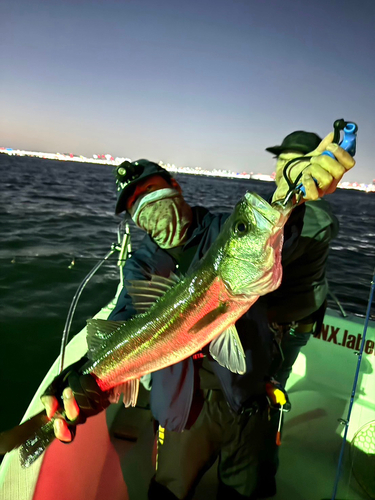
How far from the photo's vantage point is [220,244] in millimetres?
1743

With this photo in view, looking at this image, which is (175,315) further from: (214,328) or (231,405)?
(231,405)

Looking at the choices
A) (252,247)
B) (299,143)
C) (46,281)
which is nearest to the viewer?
(252,247)

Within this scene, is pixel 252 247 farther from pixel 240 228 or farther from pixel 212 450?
pixel 212 450

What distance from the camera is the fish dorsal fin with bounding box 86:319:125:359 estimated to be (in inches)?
87.6

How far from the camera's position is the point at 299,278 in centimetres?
270

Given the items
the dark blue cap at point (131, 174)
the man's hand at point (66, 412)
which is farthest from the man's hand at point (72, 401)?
the dark blue cap at point (131, 174)

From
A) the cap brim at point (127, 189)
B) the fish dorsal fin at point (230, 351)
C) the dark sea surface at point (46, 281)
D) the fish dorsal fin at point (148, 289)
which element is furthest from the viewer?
the dark sea surface at point (46, 281)

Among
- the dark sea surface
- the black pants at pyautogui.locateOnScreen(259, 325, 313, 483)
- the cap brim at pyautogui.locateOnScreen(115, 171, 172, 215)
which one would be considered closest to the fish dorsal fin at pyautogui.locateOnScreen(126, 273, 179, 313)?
the dark sea surface

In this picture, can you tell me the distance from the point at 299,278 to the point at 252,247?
1.36m

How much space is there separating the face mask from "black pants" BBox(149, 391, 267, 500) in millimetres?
1502

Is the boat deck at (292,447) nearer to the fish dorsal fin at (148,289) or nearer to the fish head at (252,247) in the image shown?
the fish dorsal fin at (148,289)

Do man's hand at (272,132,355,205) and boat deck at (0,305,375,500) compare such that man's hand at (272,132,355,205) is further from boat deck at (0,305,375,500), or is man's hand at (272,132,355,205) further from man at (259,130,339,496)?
boat deck at (0,305,375,500)

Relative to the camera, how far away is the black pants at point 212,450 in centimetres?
249

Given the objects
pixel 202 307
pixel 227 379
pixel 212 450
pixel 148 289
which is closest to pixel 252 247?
pixel 202 307
